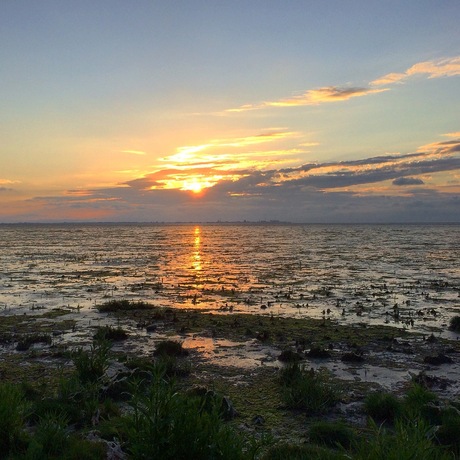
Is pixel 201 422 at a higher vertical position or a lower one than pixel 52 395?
higher

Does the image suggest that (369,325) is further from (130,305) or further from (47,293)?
(47,293)

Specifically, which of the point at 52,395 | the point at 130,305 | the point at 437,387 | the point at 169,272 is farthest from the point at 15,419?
the point at 169,272

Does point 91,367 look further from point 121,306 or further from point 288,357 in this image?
point 121,306

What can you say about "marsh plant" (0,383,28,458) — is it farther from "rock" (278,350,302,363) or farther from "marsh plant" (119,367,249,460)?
"rock" (278,350,302,363)

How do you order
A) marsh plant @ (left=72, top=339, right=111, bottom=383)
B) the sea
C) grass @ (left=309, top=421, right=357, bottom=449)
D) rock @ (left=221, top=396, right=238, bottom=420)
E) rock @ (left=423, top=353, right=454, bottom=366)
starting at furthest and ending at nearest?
the sea → rock @ (left=423, top=353, right=454, bottom=366) → marsh plant @ (left=72, top=339, right=111, bottom=383) → rock @ (left=221, top=396, right=238, bottom=420) → grass @ (left=309, top=421, right=357, bottom=449)

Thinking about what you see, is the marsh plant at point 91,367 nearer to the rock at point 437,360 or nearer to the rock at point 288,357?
the rock at point 288,357

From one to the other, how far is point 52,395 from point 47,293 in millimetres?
18711

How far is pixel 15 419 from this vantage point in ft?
26.1

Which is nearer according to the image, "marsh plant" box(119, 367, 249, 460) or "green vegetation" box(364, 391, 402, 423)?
"marsh plant" box(119, 367, 249, 460)

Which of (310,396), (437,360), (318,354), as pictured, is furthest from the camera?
(318,354)

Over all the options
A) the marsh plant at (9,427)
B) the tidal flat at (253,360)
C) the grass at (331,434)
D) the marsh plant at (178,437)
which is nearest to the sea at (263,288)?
the tidal flat at (253,360)

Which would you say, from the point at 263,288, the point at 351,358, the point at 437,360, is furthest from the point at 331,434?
the point at 263,288

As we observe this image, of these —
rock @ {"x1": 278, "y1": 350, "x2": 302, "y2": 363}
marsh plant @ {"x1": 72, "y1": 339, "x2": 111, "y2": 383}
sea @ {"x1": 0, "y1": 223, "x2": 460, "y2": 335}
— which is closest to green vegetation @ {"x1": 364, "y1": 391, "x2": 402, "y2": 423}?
rock @ {"x1": 278, "y1": 350, "x2": 302, "y2": 363}

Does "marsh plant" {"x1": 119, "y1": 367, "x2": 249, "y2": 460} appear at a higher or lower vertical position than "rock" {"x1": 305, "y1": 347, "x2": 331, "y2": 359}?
higher
